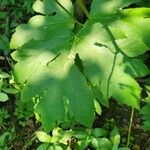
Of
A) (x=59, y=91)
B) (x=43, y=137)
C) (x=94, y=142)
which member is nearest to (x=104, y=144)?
(x=94, y=142)

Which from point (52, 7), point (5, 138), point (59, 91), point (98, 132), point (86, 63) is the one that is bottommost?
point (5, 138)

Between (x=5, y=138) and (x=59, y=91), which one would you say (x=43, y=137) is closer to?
(x=5, y=138)

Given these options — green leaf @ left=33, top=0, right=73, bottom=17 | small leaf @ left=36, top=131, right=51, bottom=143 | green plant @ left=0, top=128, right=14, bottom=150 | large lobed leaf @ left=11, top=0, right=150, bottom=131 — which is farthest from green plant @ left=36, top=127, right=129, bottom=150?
green leaf @ left=33, top=0, right=73, bottom=17

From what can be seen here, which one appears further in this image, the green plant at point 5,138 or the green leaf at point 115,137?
the green plant at point 5,138

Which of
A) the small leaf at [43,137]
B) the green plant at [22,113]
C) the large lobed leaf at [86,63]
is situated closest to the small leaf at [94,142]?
the small leaf at [43,137]

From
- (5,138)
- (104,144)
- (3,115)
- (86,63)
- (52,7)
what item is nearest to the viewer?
(86,63)

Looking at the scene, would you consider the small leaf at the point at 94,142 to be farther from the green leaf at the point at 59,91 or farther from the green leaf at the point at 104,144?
the green leaf at the point at 59,91

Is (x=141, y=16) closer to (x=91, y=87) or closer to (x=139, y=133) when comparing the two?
(x=91, y=87)

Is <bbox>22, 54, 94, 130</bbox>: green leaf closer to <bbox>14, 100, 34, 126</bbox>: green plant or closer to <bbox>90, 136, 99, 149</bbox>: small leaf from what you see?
<bbox>90, 136, 99, 149</bbox>: small leaf

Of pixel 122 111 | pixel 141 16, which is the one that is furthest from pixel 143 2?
pixel 122 111
